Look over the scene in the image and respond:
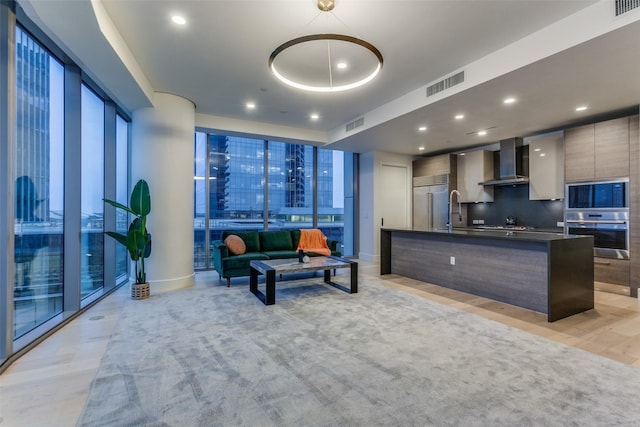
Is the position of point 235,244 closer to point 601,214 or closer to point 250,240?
point 250,240

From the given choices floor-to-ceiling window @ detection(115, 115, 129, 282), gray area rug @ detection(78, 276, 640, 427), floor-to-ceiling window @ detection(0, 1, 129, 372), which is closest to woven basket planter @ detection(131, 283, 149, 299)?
floor-to-ceiling window @ detection(0, 1, 129, 372)

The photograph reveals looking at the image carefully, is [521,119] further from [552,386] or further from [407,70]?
[552,386]

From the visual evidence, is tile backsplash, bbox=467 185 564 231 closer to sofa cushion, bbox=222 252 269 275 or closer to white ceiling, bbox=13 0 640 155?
white ceiling, bbox=13 0 640 155

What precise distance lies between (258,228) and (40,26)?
15.6 ft

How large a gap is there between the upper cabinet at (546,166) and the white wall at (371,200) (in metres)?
2.84

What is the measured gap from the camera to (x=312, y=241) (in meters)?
6.09

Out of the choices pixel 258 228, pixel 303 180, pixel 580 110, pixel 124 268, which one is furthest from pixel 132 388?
pixel 580 110

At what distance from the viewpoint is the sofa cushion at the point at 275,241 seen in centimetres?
584

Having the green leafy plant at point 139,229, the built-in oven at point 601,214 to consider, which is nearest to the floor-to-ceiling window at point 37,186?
the green leafy plant at point 139,229

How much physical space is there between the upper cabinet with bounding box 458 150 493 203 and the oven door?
2004 millimetres

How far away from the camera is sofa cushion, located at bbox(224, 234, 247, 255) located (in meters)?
5.17

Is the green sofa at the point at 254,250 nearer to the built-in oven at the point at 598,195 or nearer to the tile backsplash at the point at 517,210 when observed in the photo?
the tile backsplash at the point at 517,210

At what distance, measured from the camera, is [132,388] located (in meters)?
2.02

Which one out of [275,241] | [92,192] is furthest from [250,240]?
[92,192]
